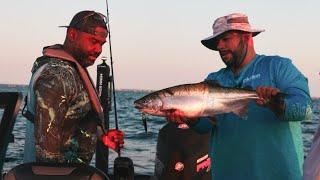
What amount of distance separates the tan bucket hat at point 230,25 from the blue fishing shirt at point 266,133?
32 centimetres

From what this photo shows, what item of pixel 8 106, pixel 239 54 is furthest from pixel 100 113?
pixel 239 54

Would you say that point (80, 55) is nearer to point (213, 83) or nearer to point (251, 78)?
point (213, 83)

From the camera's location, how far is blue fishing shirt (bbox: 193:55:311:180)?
4.69 m

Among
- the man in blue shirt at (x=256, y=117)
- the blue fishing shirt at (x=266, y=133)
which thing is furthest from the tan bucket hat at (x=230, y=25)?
the blue fishing shirt at (x=266, y=133)

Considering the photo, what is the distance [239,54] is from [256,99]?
0.60m

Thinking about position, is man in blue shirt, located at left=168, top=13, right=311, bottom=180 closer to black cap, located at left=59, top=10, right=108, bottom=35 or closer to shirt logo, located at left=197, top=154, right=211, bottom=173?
black cap, located at left=59, top=10, right=108, bottom=35

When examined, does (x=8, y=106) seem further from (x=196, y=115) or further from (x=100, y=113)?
(x=196, y=115)

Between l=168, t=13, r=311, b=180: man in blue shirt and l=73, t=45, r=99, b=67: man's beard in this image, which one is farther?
l=73, t=45, r=99, b=67: man's beard

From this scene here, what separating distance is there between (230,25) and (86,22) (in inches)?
55.3

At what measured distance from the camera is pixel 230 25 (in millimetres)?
5043

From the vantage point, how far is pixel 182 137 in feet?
25.7

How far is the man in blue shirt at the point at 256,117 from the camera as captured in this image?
15.2ft

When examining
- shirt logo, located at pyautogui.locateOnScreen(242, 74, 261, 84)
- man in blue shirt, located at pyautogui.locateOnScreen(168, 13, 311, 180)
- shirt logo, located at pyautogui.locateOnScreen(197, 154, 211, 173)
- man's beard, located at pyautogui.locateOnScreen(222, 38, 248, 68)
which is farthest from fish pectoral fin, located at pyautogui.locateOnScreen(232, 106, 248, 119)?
shirt logo, located at pyautogui.locateOnScreen(197, 154, 211, 173)

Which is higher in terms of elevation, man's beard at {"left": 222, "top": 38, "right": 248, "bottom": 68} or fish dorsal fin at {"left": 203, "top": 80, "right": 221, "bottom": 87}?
man's beard at {"left": 222, "top": 38, "right": 248, "bottom": 68}
